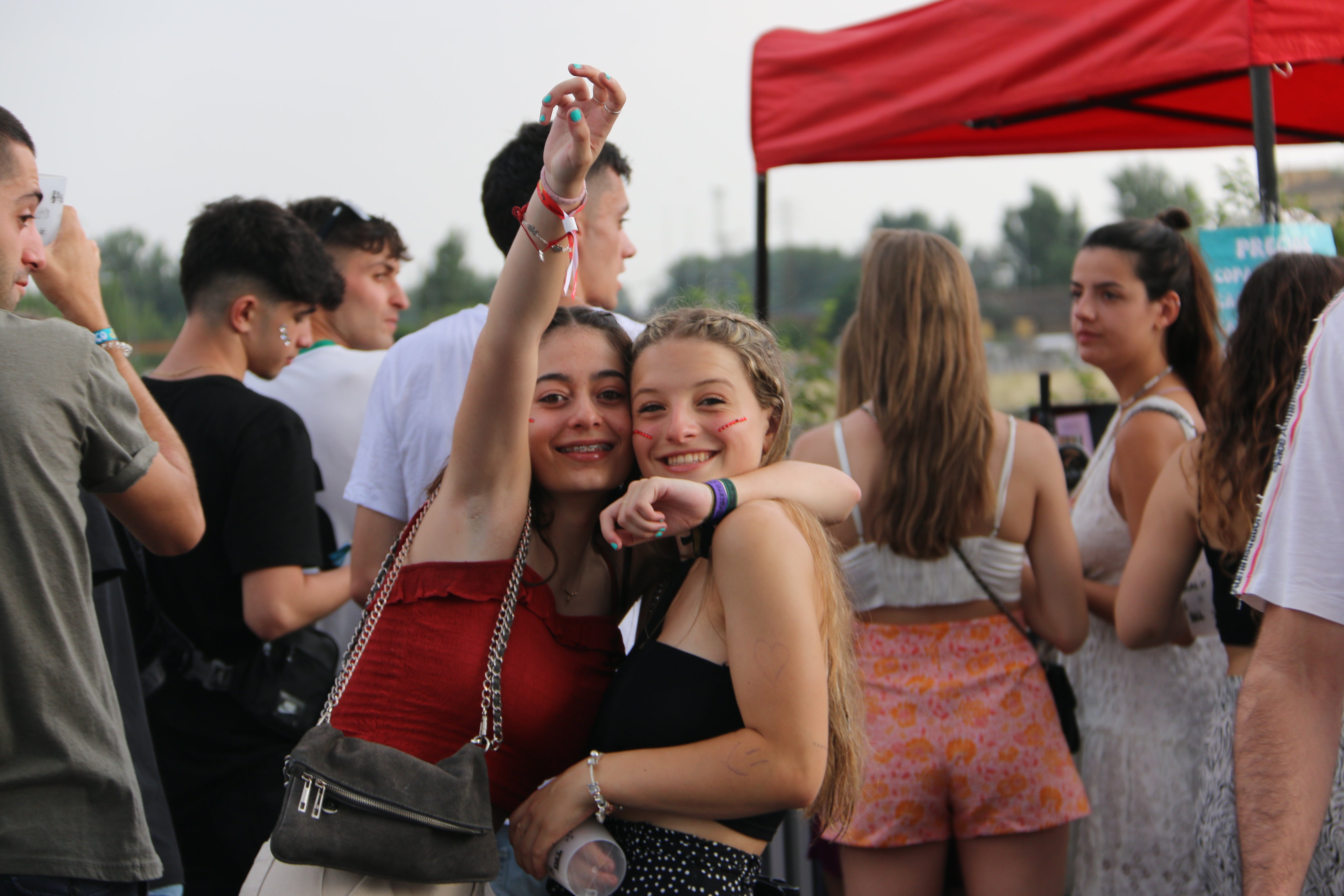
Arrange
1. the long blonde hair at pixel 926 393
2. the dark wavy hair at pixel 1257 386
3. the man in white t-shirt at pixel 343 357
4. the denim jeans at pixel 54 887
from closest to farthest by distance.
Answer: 1. the denim jeans at pixel 54 887
2. the dark wavy hair at pixel 1257 386
3. the long blonde hair at pixel 926 393
4. the man in white t-shirt at pixel 343 357

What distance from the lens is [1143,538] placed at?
2.46m

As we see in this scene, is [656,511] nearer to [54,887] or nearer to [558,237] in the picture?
[558,237]

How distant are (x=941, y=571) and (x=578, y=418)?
4.29ft

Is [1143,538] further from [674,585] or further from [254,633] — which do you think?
[254,633]

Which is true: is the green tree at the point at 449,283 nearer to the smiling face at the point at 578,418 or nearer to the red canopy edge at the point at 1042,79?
the red canopy edge at the point at 1042,79

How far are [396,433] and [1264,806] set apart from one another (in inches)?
70.6

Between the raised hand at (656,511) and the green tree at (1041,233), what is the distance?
283 feet

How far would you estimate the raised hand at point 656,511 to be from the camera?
145cm

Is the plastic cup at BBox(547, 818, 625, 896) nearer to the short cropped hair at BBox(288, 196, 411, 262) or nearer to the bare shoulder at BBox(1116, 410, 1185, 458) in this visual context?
the bare shoulder at BBox(1116, 410, 1185, 458)

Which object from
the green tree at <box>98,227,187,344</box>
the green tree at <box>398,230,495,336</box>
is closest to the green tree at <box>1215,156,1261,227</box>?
the green tree at <box>98,227,187,344</box>

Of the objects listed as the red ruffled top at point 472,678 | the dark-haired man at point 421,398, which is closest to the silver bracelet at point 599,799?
the red ruffled top at point 472,678

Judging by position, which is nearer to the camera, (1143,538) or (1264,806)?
(1264,806)

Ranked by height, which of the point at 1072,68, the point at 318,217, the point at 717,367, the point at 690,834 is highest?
the point at 1072,68

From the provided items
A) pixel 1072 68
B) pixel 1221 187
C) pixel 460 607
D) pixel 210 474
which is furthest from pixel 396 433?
pixel 1221 187
